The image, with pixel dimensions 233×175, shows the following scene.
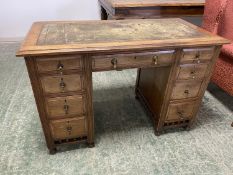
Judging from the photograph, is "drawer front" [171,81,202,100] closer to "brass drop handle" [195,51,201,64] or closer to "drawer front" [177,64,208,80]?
"drawer front" [177,64,208,80]

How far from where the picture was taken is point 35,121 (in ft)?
5.46

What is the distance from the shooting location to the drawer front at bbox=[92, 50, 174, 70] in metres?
1.12

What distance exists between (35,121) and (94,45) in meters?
0.95

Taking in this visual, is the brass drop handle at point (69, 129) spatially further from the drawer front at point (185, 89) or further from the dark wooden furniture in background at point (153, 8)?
the dark wooden furniture in background at point (153, 8)

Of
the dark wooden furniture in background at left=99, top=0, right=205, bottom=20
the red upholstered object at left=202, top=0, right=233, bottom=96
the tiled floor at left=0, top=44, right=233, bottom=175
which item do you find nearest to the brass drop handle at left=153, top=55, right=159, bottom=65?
the tiled floor at left=0, top=44, right=233, bottom=175

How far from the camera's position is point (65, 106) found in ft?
3.99

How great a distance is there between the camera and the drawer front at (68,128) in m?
1.28

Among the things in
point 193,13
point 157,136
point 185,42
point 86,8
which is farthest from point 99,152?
point 86,8

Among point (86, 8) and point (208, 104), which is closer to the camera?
point (208, 104)

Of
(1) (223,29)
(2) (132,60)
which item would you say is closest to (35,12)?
(2) (132,60)

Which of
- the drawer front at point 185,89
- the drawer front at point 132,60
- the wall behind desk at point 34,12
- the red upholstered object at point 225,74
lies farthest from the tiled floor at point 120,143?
the wall behind desk at point 34,12

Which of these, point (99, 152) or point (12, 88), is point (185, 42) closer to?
point (99, 152)

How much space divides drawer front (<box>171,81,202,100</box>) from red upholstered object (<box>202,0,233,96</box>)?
0.49m

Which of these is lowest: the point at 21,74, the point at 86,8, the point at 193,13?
the point at 21,74
